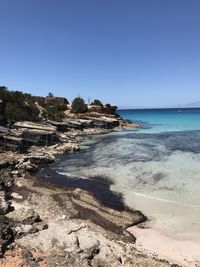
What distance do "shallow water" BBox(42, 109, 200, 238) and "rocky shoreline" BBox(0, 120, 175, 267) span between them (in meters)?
2.36

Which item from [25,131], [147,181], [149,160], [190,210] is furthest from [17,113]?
[190,210]

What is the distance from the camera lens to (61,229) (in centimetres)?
1614

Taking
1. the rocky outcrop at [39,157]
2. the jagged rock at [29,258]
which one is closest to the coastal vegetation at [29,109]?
the rocky outcrop at [39,157]

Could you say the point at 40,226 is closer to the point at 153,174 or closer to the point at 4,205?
the point at 4,205

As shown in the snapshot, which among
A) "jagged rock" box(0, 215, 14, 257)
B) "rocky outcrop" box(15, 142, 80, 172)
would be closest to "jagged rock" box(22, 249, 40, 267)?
"jagged rock" box(0, 215, 14, 257)

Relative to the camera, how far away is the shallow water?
20.8m

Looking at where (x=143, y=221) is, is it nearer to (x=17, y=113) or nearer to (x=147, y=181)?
(x=147, y=181)

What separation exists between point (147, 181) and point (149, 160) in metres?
9.52

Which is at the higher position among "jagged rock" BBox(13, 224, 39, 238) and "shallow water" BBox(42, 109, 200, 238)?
"jagged rock" BBox(13, 224, 39, 238)

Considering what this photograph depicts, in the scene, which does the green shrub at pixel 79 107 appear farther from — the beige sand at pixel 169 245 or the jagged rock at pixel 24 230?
the jagged rock at pixel 24 230

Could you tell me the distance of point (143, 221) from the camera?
1939 cm

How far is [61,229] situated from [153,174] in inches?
649

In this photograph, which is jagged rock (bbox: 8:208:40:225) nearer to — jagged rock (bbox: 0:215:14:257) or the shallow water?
jagged rock (bbox: 0:215:14:257)

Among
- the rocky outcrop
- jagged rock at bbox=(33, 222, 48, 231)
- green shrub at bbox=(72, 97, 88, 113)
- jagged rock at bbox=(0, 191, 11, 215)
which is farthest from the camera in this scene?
green shrub at bbox=(72, 97, 88, 113)
